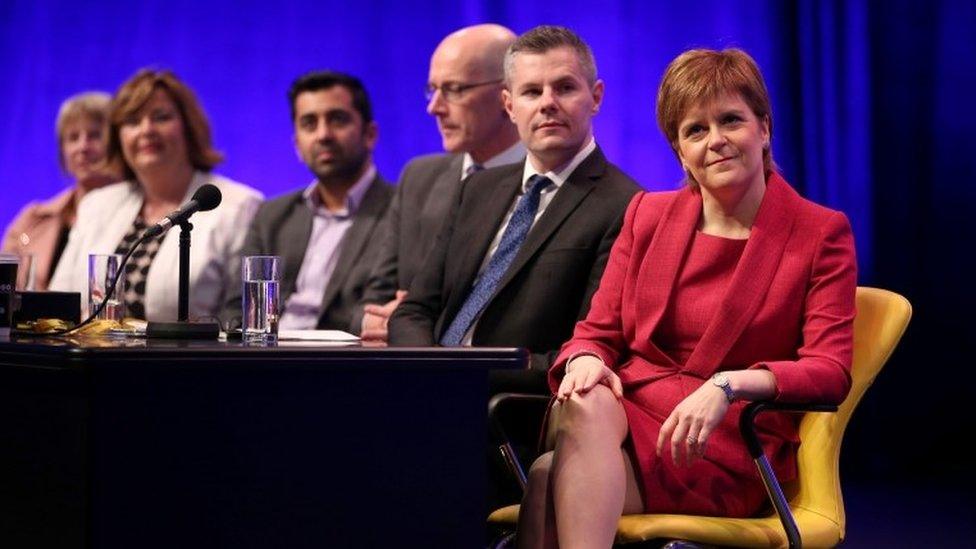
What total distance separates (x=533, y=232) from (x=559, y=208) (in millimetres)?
87

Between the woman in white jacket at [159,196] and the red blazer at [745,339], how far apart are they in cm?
273

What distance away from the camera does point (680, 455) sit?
2543 millimetres

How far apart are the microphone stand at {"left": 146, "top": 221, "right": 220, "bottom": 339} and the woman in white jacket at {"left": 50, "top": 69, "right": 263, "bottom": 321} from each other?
2.46m

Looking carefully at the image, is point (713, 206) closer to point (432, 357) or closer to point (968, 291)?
point (432, 357)

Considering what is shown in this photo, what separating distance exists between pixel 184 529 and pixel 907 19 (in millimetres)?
3891

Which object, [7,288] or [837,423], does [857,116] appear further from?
[7,288]

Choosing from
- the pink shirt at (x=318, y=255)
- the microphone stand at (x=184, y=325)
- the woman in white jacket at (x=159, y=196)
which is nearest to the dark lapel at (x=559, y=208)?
the microphone stand at (x=184, y=325)

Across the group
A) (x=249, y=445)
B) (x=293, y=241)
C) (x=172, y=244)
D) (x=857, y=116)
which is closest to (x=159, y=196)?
(x=172, y=244)

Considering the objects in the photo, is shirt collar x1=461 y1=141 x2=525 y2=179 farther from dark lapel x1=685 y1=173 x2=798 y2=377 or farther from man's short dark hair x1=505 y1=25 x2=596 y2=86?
dark lapel x1=685 y1=173 x2=798 y2=377

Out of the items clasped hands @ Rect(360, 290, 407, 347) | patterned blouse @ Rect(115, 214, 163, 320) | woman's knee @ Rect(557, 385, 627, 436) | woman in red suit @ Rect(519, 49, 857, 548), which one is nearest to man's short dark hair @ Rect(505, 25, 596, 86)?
woman in red suit @ Rect(519, 49, 857, 548)

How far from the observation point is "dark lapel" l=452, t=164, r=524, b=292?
3672mm

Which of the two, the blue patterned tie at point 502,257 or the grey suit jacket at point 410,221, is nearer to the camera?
the blue patterned tie at point 502,257

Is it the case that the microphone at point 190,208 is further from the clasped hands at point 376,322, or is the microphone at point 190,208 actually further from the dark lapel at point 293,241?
the dark lapel at point 293,241

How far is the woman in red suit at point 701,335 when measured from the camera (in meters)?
2.58
